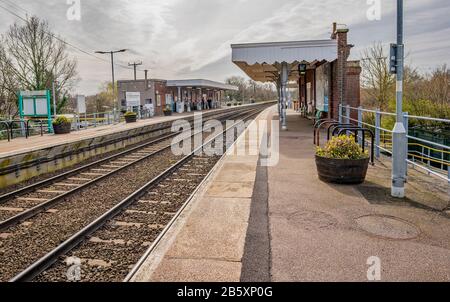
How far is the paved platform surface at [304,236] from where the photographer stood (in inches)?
130

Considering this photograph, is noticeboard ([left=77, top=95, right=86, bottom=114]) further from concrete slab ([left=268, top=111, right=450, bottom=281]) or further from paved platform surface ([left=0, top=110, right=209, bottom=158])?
concrete slab ([left=268, top=111, right=450, bottom=281])

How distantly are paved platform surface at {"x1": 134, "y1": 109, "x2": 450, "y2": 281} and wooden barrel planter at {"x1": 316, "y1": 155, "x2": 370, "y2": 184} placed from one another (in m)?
0.19

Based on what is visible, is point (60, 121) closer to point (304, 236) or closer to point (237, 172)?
point (237, 172)

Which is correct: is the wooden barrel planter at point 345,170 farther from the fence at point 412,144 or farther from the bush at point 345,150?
the fence at point 412,144

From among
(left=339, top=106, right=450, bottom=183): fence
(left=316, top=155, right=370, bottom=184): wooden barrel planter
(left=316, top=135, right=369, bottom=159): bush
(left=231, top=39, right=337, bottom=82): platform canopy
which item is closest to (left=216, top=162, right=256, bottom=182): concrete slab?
(left=316, top=155, right=370, bottom=184): wooden barrel planter

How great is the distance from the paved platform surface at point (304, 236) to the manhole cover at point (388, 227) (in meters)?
0.01

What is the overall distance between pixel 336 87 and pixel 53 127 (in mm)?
13755

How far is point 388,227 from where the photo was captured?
4.38 meters

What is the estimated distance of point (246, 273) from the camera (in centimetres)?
331

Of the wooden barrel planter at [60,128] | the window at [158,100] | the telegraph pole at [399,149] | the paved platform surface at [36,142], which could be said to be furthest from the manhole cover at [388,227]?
the window at [158,100]

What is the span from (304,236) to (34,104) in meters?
20.3

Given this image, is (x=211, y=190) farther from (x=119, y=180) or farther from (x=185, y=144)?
(x=185, y=144)

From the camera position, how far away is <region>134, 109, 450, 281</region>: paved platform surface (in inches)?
130
